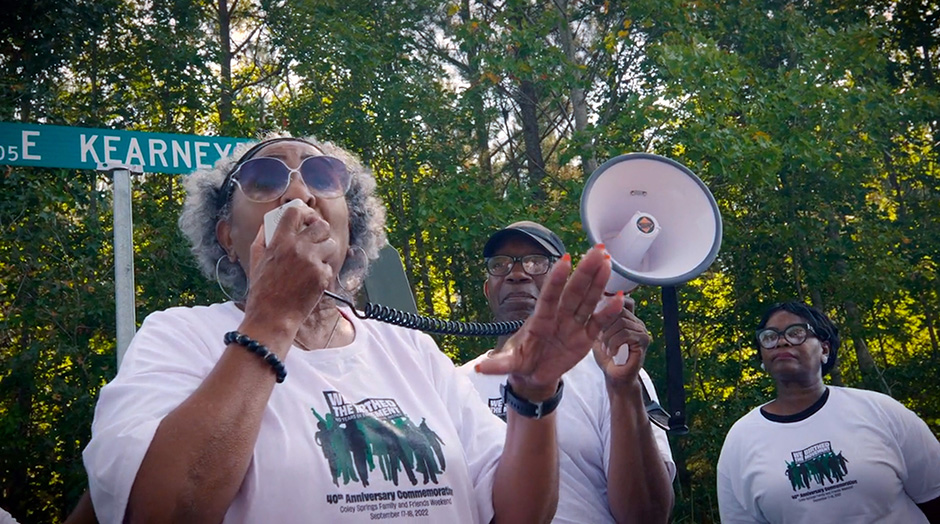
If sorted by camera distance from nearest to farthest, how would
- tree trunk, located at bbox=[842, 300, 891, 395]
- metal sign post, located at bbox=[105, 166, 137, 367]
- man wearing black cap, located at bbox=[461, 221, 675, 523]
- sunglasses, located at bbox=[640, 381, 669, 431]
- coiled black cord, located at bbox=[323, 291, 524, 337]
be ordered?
coiled black cord, located at bbox=[323, 291, 524, 337], man wearing black cap, located at bbox=[461, 221, 675, 523], sunglasses, located at bbox=[640, 381, 669, 431], metal sign post, located at bbox=[105, 166, 137, 367], tree trunk, located at bbox=[842, 300, 891, 395]

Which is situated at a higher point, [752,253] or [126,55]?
[126,55]

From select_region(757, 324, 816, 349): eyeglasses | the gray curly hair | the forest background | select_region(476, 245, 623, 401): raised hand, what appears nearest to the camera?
select_region(476, 245, 623, 401): raised hand

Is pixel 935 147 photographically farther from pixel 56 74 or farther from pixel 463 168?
pixel 56 74

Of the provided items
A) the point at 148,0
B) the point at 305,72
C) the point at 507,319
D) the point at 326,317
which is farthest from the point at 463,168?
the point at 326,317

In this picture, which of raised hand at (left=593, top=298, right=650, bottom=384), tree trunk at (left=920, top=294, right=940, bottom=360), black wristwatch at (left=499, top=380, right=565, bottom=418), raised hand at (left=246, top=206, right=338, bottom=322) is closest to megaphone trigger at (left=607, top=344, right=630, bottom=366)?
raised hand at (left=593, top=298, right=650, bottom=384)

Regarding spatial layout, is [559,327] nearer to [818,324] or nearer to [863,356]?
[818,324]

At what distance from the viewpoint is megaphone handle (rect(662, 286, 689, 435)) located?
2.47m

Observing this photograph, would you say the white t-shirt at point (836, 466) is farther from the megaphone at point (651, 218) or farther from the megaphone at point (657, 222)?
the megaphone at point (651, 218)

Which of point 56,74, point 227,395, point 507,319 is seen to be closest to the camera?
point 227,395

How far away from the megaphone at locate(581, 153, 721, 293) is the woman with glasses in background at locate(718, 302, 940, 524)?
1.91m

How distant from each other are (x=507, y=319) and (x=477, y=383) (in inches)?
20.9

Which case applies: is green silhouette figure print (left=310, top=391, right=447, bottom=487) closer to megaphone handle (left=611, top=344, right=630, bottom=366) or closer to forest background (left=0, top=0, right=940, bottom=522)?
megaphone handle (left=611, top=344, right=630, bottom=366)

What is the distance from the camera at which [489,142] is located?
1256 centimetres

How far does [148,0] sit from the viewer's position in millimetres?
10664
